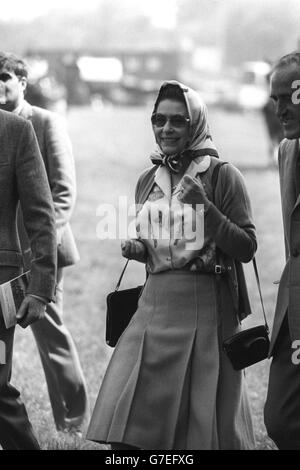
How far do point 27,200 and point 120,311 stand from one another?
0.75m

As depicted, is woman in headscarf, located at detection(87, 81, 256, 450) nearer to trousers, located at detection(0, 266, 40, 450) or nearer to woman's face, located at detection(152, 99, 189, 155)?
woman's face, located at detection(152, 99, 189, 155)

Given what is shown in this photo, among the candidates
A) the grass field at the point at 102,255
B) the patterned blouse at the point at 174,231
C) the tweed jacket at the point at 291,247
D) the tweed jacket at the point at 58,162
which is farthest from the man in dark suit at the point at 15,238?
the grass field at the point at 102,255

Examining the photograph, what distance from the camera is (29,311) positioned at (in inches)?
217

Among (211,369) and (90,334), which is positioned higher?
(211,369)

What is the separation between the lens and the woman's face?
18.2ft

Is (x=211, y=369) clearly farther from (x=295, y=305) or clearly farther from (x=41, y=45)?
(x=41, y=45)

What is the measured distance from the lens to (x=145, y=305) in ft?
18.5

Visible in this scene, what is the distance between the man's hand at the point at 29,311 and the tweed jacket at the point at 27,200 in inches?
1.6

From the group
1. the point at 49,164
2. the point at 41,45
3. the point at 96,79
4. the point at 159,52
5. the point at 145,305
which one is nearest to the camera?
the point at 145,305

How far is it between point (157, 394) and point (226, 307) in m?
0.52

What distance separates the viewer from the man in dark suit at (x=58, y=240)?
6895 mm

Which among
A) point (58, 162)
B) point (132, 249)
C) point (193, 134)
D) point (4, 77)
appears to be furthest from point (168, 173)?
point (58, 162)

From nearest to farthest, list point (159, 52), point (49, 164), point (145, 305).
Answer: point (145, 305) < point (49, 164) < point (159, 52)
